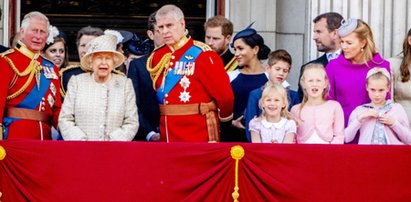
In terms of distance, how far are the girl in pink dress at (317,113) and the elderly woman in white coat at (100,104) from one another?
126 centimetres

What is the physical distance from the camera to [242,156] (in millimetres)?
11148

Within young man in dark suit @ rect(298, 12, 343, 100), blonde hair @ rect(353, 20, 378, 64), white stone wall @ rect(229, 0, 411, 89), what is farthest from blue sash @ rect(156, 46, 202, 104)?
white stone wall @ rect(229, 0, 411, 89)

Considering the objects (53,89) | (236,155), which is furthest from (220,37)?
(236,155)

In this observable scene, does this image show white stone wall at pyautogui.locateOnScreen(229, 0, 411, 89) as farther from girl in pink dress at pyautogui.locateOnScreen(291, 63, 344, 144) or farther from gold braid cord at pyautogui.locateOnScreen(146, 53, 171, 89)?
gold braid cord at pyautogui.locateOnScreen(146, 53, 171, 89)

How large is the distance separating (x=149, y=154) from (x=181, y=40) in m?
1.25

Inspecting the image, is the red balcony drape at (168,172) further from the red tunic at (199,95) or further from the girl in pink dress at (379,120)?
the red tunic at (199,95)

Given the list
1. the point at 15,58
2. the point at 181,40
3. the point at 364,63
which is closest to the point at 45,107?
the point at 15,58

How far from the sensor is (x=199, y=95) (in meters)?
12.0

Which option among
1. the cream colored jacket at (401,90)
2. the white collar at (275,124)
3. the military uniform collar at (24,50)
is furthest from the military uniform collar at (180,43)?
the cream colored jacket at (401,90)

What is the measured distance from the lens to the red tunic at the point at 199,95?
1196 centimetres

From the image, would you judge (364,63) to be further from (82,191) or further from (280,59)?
(82,191)

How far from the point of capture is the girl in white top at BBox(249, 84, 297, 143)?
11.8 m

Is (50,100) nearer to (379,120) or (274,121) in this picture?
(274,121)

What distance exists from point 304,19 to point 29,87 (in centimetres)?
294
